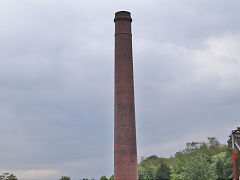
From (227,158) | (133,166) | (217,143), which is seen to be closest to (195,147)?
(217,143)

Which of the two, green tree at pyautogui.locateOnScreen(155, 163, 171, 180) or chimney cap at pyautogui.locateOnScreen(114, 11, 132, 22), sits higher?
chimney cap at pyautogui.locateOnScreen(114, 11, 132, 22)

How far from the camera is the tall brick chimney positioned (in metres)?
27.4

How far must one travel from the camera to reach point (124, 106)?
28375 mm

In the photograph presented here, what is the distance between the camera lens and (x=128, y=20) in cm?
3058

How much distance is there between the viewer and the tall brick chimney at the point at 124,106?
27.4m

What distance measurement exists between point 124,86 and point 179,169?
35.1m

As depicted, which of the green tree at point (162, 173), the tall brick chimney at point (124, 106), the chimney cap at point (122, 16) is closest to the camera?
the tall brick chimney at point (124, 106)

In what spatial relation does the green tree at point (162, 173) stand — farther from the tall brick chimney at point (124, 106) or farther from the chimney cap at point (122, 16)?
the chimney cap at point (122, 16)

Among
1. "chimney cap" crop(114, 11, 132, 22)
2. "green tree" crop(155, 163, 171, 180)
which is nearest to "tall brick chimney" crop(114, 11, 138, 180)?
"chimney cap" crop(114, 11, 132, 22)

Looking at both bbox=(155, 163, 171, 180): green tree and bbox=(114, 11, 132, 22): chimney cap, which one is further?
bbox=(155, 163, 171, 180): green tree

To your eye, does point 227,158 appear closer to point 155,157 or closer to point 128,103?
point 128,103

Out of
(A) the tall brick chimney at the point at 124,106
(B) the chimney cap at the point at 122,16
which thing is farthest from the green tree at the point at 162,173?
(B) the chimney cap at the point at 122,16

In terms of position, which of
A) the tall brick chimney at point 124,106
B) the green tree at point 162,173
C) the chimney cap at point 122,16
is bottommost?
the green tree at point 162,173

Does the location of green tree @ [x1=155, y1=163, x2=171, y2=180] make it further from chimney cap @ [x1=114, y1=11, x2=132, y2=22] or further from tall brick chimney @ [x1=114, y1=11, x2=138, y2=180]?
chimney cap @ [x1=114, y1=11, x2=132, y2=22]
